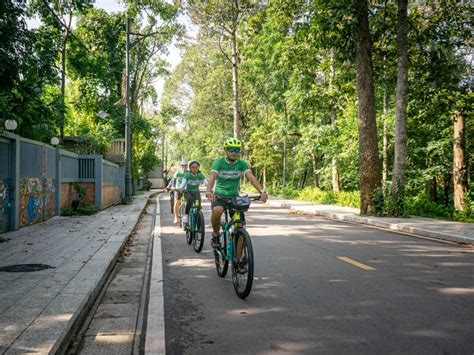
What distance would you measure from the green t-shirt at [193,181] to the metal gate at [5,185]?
167 inches

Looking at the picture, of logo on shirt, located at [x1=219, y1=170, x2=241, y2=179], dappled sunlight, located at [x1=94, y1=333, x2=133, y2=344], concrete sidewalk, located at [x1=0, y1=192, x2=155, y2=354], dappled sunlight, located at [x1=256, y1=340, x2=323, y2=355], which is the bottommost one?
dappled sunlight, located at [x1=94, y1=333, x2=133, y2=344]

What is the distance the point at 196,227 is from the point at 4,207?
15.8 ft

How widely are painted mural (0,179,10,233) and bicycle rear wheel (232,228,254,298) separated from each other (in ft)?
23.2

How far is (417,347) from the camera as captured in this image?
3.81m

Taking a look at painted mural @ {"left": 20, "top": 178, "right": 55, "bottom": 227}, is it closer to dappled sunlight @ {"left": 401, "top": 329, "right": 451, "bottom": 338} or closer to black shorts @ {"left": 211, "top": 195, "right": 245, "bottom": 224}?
black shorts @ {"left": 211, "top": 195, "right": 245, "bottom": 224}

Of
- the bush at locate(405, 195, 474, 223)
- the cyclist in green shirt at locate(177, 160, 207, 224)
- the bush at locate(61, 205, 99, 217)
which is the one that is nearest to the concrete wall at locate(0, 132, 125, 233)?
the bush at locate(61, 205, 99, 217)

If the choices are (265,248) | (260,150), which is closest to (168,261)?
(265,248)

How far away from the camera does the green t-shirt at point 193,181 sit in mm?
10820

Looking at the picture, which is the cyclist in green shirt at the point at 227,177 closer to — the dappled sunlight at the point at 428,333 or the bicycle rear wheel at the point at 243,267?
the bicycle rear wheel at the point at 243,267

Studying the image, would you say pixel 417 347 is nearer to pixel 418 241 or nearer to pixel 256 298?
pixel 256 298

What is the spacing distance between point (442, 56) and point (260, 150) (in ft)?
89.2

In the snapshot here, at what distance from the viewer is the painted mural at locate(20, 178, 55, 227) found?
1201cm

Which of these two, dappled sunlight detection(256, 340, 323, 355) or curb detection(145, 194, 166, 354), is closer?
dappled sunlight detection(256, 340, 323, 355)

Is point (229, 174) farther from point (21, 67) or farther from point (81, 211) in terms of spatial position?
point (81, 211)
